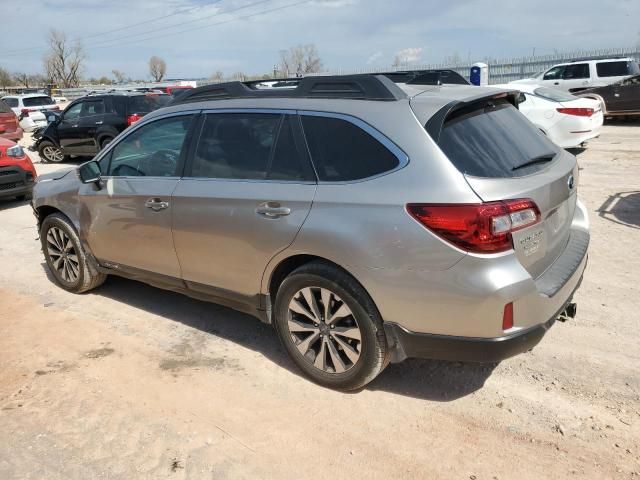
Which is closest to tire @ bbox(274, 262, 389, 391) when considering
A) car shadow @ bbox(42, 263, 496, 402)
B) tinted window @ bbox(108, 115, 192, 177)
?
car shadow @ bbox(42, 263, 496, 402)

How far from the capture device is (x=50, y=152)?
14656 mm


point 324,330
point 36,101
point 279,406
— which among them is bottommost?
point 279,406

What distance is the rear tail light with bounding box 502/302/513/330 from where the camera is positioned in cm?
270

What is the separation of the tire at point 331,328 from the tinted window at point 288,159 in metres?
0.56

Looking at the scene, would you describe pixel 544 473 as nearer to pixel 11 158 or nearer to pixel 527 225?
pixel 527 225

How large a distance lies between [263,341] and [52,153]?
12.8 m

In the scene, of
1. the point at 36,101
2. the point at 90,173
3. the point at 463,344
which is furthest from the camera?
the point at 36,101

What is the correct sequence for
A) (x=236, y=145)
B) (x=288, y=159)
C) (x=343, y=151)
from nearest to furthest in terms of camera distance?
(x=343, y=151) → (x=288, y=159) → (x=236, y=145)

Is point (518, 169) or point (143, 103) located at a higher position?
point (143, 103)

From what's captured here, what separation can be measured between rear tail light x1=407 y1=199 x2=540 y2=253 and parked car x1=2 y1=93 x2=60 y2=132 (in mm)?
23312

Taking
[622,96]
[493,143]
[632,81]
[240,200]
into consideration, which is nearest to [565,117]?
[622,96]

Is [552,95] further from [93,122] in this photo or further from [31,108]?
[31,108]

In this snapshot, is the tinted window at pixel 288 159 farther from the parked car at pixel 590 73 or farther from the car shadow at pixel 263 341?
the parked car at pixel 590 73

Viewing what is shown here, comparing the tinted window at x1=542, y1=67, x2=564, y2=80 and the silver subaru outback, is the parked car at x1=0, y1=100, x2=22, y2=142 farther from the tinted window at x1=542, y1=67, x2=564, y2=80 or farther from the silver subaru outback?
the tinted window at x1=542, y1=67, x2=564, y2=80
